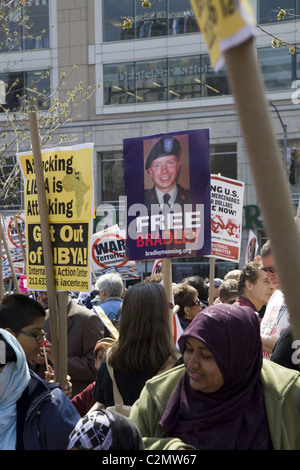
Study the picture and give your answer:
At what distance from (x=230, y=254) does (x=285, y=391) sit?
655 cm

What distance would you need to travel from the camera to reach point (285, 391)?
2.45 meters

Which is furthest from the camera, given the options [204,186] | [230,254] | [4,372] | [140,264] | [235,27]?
[140,264]

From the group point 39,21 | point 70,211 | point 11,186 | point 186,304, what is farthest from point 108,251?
point 39,21

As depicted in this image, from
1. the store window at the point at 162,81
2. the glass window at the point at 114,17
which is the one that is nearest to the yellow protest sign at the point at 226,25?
the store window at the point at 162,81

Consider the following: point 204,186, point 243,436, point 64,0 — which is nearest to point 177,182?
point 204,186

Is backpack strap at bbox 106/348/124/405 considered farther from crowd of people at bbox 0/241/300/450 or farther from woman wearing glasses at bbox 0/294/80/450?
woman wearing glasses at bbox 0/294/80/450

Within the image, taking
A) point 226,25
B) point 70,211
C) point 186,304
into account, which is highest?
point 226,25

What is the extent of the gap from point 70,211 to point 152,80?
22653 millimetres

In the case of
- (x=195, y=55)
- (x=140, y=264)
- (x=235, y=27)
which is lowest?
(x=140, y=264)

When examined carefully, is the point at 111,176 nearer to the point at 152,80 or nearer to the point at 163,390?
the point at 152,80

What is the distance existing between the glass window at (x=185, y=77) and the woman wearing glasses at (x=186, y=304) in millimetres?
20805

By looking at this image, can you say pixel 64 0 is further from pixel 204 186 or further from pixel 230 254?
pixel 204 186

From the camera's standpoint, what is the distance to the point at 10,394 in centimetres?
278

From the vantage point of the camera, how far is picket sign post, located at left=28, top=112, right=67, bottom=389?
4.23 metres
